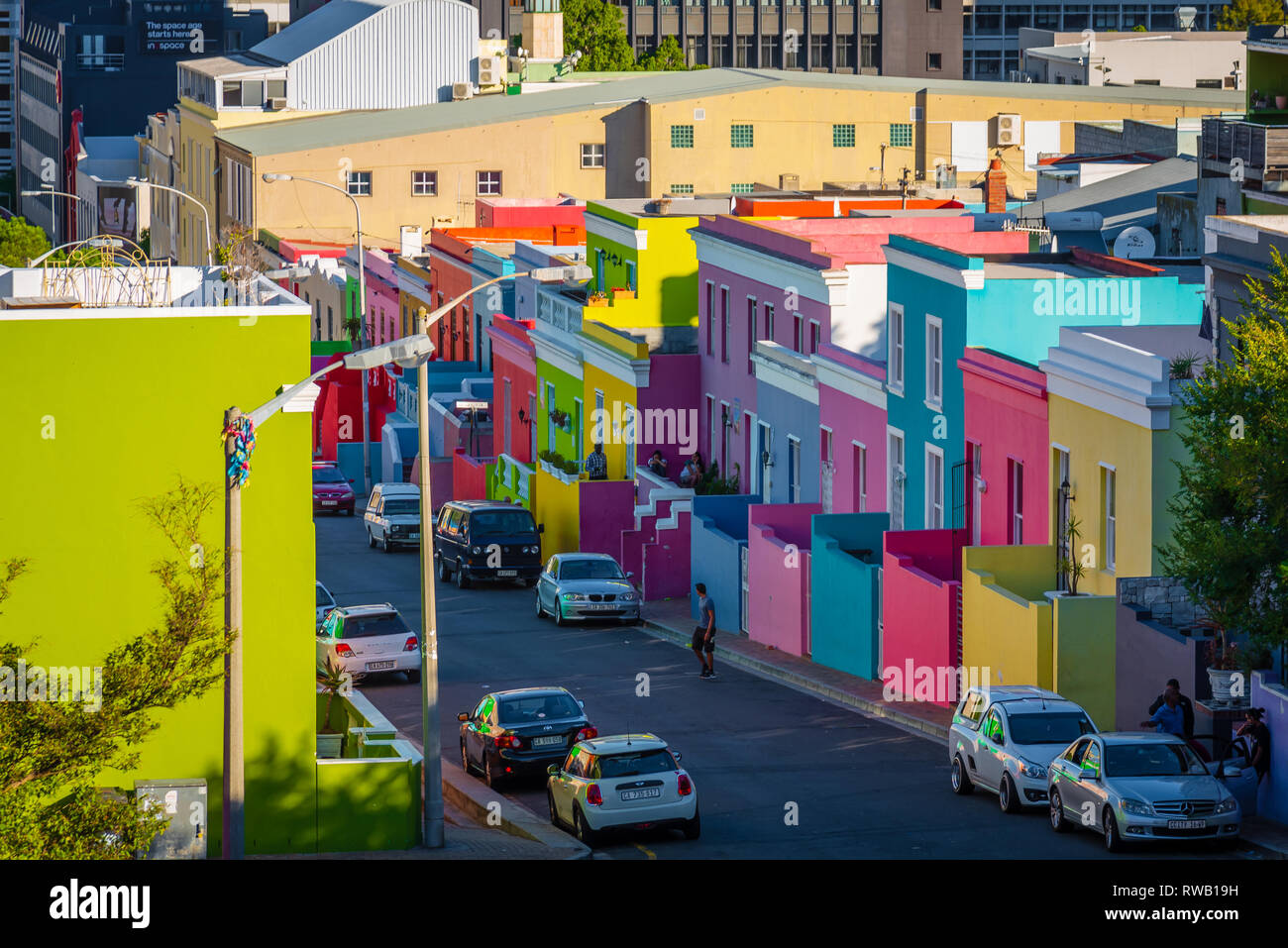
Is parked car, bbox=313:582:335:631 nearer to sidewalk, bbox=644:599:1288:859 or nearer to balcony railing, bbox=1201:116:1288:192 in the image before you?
sidewalk, bbox=644:599:1288:859

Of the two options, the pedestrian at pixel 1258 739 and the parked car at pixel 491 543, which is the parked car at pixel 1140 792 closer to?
the pedestrian at pixel 1258 739

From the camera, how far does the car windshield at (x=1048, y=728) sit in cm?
2797

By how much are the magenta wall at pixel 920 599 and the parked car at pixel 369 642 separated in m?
8.56

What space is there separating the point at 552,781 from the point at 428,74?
3045 inches

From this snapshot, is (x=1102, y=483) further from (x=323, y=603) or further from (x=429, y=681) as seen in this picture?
(x=323, y=603)

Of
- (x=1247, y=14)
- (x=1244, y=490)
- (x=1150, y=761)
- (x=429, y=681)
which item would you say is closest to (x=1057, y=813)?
(x=1150, y=761)

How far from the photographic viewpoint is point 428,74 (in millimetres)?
102438

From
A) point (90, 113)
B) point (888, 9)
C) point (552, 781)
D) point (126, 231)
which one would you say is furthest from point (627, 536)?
point (90, 113)

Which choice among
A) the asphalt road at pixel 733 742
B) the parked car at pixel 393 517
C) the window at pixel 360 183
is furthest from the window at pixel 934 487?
the window at pixel 360 183

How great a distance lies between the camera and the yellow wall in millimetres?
31969

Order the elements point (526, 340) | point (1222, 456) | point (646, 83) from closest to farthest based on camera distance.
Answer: point (1222, 456), point (526, 340), point (646, 83)

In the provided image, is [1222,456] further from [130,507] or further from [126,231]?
[126,231]

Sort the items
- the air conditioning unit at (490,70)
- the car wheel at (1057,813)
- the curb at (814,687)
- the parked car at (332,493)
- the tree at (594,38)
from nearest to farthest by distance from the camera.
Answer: the car wheel at (1057,813)
the curb at (814,687)
the parked car at (332,493)
the air conditioning unit at (490,70)
the tree at (594,38)

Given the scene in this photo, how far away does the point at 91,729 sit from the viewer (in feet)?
67.9
